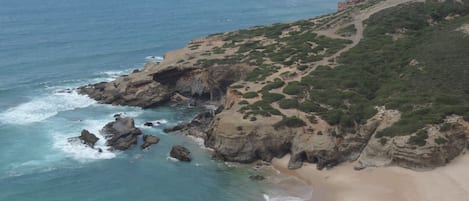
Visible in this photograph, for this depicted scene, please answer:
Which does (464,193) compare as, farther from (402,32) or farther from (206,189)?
(402,32)

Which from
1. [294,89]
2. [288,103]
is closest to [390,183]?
[288,103]

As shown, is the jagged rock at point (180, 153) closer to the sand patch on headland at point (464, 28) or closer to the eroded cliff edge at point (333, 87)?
the eroded cliff edge at point (333, 87)

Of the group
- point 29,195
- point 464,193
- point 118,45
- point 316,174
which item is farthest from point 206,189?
point 118,45

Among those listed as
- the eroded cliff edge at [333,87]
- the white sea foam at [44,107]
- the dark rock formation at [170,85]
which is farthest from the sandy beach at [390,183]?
the white sea foam at [44,107]

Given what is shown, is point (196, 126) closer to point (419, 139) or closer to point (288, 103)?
point (288, 103)

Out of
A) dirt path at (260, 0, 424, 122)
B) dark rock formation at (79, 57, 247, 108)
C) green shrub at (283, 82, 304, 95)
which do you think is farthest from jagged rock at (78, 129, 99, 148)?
green shrub at (283, 82, 304, 95)
